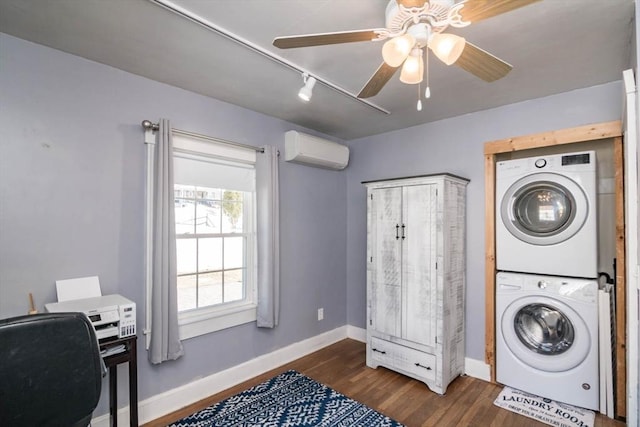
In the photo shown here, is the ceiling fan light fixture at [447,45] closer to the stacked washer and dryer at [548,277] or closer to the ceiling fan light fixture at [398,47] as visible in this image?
the ceiling fan light fixture at [398,47]

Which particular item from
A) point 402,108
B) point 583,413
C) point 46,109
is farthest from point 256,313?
point 583,413

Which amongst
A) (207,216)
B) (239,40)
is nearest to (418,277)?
(207,216)

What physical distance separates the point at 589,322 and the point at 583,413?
66cm

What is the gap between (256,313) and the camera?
2959 millimetres

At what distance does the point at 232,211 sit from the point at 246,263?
0.53 meters

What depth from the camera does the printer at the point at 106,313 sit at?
1.74 m

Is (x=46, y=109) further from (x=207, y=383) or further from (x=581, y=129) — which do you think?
(x=581, y=129)

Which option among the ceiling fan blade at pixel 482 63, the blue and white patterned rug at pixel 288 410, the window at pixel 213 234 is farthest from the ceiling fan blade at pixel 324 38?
the blue and white patterned rug at pixel 288 410

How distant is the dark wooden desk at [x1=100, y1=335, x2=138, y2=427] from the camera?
1.79 meters

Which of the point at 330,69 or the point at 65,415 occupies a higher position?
the point at 330,69

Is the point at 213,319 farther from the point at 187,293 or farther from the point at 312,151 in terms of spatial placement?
the point at 312,151

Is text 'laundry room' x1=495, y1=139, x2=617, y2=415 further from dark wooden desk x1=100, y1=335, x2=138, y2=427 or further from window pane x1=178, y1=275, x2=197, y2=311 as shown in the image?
dark wooden desk x1=100, y1=335, x2=138, y2=427

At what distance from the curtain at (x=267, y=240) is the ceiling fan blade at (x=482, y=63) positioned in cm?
188

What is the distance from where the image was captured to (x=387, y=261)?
2.99m
